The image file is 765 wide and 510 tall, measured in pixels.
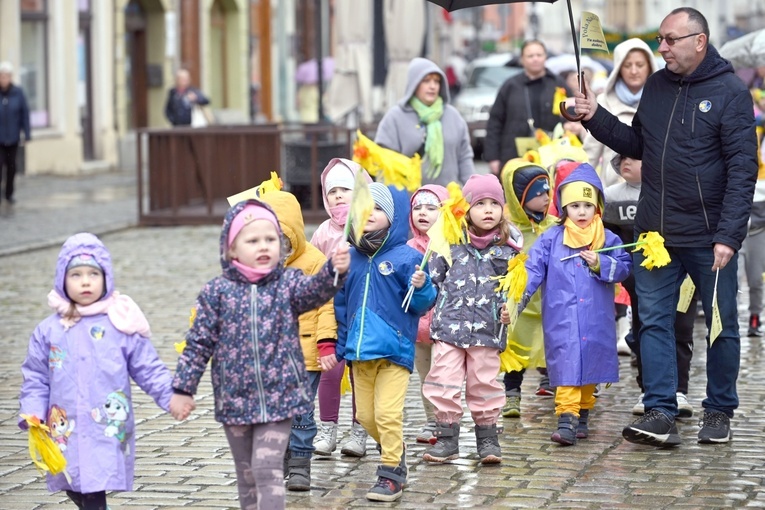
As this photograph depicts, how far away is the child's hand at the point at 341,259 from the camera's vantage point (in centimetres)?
517

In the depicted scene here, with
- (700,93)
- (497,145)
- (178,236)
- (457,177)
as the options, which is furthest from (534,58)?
(178,236)

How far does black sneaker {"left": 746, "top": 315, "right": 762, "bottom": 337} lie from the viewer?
10.5 metres

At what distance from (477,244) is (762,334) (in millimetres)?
4175

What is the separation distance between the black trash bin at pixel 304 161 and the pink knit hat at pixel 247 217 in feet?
42.7

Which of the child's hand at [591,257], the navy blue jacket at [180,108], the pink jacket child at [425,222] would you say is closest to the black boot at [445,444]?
the pink jacket child at [425,222]

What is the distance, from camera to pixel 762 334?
34.7 feet

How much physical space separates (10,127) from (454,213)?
16032mm

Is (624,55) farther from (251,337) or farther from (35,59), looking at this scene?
(35,59)

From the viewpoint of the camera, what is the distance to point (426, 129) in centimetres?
1055

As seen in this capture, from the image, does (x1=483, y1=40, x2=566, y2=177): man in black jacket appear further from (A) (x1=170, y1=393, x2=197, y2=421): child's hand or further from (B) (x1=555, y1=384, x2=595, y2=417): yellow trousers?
(A) (x1=170, y1=393, x2=197, y2=421): child's hand

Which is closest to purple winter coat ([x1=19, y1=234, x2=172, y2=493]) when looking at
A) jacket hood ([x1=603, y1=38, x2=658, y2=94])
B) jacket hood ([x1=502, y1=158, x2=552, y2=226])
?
Result: jacket hood ([x1=502, y1=158, x2=552, y2=226])

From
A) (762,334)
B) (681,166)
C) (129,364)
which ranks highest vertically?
(681,166)

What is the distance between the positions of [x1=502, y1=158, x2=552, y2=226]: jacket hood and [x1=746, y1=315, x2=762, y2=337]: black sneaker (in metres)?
2.98

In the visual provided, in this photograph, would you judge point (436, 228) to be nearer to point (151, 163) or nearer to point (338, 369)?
point (338, 369)
